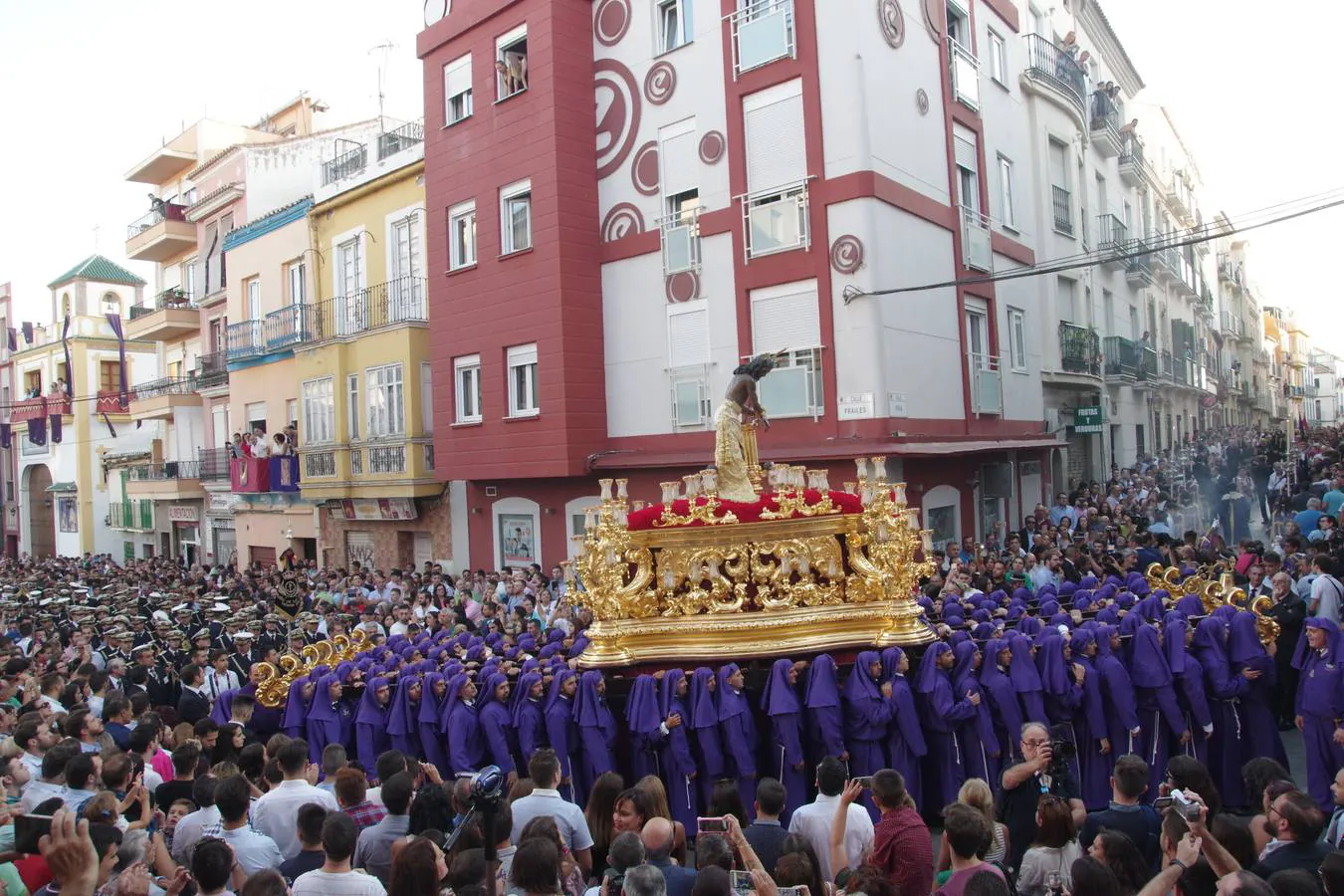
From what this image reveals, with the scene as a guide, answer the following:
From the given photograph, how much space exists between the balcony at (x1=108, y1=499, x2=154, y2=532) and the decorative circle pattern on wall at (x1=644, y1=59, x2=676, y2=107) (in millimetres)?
25586

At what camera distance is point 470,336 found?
20.0 m

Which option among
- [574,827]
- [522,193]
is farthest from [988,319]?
[574,827]

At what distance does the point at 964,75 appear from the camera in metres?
19.0

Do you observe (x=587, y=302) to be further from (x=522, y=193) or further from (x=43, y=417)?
(x=43, y=417)

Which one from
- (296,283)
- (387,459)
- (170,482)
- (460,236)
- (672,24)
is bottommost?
(170,482)

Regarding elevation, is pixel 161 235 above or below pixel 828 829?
above

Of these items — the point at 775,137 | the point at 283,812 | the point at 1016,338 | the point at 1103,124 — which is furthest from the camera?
the point at 1103,124

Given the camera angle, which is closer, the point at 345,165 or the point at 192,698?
the point at 192,698

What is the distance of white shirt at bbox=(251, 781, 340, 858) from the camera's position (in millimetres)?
6168

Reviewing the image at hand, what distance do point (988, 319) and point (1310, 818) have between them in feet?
52.0

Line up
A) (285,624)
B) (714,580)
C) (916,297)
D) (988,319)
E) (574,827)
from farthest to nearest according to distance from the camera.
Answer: (988,319)
(916,297)
(285,624)
(714,580)
(574,827)

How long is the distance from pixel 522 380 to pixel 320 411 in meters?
6.98

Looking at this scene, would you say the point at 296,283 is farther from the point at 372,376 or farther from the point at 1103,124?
the point at 1103,124

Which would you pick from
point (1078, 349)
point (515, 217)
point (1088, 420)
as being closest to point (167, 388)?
point (515, 217)
